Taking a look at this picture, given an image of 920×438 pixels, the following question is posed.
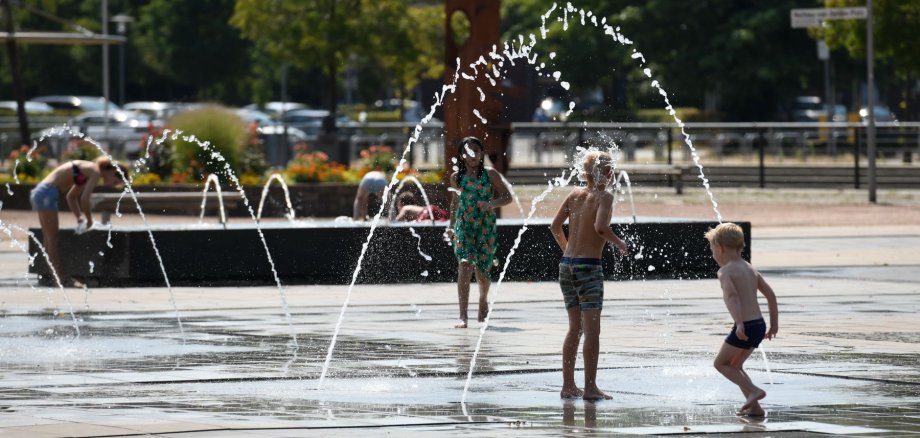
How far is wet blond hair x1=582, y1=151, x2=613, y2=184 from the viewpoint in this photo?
9.59 m

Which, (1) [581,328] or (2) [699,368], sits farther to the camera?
(2) [699,368]

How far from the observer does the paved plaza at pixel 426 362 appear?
8.57 metres

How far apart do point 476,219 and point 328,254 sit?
4880mm

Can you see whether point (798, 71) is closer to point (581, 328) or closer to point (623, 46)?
point (623, 46)

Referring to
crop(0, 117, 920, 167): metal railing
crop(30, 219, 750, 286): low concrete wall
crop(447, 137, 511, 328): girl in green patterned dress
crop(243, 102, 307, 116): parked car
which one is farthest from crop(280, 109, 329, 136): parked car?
crop(447, 137, 511, 328): girl in green patterned dress

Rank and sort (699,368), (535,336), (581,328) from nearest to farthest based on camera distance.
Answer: (581,328) < (699,368) < (535,336)

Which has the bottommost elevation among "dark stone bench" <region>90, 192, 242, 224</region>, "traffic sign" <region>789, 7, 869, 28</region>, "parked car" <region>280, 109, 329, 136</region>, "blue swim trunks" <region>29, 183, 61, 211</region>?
"dark stone bench" <region>90, 192, 242, 224</region>

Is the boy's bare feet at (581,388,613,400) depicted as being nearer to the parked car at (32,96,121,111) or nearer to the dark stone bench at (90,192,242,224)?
the dark stone bench at (90,192,242,224)

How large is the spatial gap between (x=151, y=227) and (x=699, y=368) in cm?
874

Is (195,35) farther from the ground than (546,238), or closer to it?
farther from the ground

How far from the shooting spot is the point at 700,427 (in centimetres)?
834

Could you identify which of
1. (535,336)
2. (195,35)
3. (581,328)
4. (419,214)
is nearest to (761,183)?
(419,214)

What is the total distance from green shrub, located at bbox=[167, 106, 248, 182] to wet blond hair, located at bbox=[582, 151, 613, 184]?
21227mm

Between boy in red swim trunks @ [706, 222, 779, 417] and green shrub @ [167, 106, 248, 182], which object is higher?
green shrub @ [167, 106, 248, 182]
